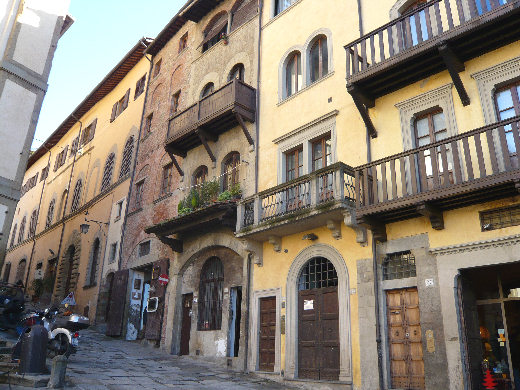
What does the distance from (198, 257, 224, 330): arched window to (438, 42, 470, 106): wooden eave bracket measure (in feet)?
30.5

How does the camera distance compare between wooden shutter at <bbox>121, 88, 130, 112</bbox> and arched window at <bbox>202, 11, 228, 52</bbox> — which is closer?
arched window at <bbox>202, 11, 228, 52</bbox>

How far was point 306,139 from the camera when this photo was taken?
43.5 ft

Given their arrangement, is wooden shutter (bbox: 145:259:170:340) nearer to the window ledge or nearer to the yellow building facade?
the yellow building facade

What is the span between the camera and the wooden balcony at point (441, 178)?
8.50m

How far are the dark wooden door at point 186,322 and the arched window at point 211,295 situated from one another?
0.72 metres

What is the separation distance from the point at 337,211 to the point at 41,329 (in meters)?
6.82

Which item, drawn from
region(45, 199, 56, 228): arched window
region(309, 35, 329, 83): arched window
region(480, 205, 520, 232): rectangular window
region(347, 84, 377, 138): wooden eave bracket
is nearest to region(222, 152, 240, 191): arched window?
region(309, 35, 329, 83): arched window

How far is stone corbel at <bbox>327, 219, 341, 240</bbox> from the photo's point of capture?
11.4 m

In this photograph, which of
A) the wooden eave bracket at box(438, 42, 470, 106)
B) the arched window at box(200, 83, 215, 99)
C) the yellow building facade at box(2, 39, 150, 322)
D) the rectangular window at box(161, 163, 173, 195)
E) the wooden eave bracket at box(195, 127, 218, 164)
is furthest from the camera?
the yellow building facade at box(2, 39, 150, 322)

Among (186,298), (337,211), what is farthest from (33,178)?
(337,211)

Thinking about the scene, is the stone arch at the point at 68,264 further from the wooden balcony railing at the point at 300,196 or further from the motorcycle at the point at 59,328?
the wooden balcony railing at the point at 300,196

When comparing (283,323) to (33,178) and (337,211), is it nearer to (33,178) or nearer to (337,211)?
(337,211)

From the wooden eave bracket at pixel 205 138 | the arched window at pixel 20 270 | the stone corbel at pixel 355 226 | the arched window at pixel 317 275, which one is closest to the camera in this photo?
the stone corbel at pixel 355 226

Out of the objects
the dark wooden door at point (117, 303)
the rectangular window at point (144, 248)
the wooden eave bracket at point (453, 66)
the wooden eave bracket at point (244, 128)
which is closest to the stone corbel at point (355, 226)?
the wooden eave bracket at point (453, 66)
